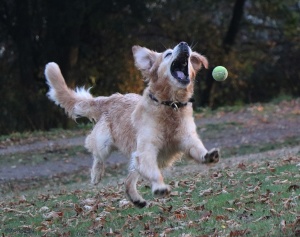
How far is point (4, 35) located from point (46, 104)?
2.83m

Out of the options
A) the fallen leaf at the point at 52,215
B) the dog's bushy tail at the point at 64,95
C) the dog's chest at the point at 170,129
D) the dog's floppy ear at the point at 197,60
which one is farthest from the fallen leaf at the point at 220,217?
the dog's bushy tail at the point at 64,95

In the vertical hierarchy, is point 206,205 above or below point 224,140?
above

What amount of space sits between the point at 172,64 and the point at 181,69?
A: 0.42ft

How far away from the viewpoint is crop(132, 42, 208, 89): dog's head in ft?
24.4

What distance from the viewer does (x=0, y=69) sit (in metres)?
23.4

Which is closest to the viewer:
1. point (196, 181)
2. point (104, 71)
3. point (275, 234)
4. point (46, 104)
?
point (275, 234)

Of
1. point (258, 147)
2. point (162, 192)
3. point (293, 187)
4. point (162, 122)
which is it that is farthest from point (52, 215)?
point (258, 147)

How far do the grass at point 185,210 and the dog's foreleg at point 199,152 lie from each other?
53cm

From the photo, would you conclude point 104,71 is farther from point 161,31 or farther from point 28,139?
point 28,139

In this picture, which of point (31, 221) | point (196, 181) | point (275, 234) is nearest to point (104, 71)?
point (196, 181)

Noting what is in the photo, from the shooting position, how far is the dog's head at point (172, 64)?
745cm

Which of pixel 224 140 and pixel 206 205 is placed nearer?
pixel 206 205

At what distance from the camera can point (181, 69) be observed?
7621 mm

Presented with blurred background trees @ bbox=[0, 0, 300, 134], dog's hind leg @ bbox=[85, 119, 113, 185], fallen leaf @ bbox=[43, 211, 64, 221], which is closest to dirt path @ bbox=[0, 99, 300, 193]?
blurred background trees @ bbox=[0, 0, 300, 134]
